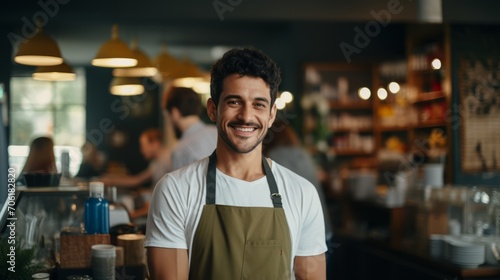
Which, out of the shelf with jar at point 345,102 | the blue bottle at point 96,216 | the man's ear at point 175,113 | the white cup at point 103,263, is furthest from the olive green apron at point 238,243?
the shelf with jar at point 345,102

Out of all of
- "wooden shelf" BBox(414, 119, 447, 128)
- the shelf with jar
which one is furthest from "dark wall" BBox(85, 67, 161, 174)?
"wooden shelf" BBox(414, 119, 447, 128)

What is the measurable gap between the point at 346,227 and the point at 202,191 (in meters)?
5.67

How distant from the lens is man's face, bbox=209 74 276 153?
243 cm

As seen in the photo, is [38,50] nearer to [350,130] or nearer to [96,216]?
[96,216]

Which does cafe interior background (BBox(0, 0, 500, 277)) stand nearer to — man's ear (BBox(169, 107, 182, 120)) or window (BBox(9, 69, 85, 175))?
window (BBox(9, 69, 85, 175))

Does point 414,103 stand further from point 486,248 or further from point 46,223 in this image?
point 46,223

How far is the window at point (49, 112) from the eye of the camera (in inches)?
601

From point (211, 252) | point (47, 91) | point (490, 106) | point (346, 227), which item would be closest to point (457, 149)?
point (490, 106)

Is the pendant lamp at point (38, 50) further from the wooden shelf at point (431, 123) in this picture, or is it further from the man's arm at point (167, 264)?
the wooden shelf at point (431, 123)

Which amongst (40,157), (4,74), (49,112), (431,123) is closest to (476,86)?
(431,123)

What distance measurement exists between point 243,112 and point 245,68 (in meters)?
0.17

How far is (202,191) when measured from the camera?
248 centimetres

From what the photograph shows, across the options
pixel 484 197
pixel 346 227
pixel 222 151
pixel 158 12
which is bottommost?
pixel 346 227

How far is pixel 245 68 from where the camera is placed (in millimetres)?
2455
